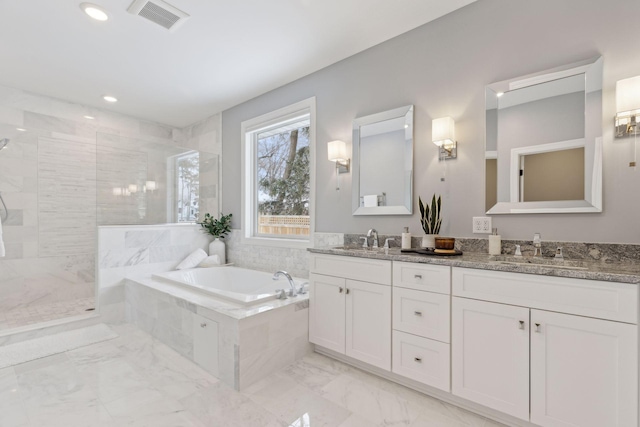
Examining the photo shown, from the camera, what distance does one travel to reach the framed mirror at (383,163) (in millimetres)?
2418

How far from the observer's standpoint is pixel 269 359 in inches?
85.2

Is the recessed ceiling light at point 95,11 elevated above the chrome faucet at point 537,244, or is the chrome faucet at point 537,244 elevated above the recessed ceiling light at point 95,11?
the recessed ceiling light at point 95,11

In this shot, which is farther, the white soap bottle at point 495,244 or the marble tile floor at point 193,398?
the white soap bottle at point 495,244

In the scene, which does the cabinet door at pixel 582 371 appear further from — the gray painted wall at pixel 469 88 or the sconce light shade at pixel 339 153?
the sconce light shade at pixel 339 153

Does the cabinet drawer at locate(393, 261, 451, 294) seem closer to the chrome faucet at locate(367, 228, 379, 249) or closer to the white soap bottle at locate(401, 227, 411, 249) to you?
the white soap bottle at locate(401, 227, 411, 249)

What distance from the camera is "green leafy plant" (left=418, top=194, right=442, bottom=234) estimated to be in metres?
2.15

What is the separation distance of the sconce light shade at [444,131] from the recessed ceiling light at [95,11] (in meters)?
2.48

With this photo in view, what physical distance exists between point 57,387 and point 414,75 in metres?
3.30

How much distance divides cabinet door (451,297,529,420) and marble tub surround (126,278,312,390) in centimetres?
114

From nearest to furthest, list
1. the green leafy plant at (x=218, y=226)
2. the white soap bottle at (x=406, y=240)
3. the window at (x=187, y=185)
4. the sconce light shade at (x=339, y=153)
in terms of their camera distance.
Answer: the white soap bottle at (x=406, y=240) < the sconce light shade at (x=339, y=153) < the window at (x=187, y=185) < the green leafy plant at (x=218, y=226)

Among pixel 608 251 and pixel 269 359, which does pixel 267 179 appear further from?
pixel 608 251

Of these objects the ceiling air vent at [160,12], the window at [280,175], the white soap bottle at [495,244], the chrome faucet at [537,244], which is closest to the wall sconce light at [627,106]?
the chrome faucet at [537,244]

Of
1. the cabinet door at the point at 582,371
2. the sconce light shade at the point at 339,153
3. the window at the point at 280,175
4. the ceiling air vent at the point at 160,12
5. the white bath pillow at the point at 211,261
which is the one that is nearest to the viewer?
the cabinet door at the point at 582,371

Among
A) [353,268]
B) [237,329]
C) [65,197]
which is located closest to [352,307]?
[353,268]
